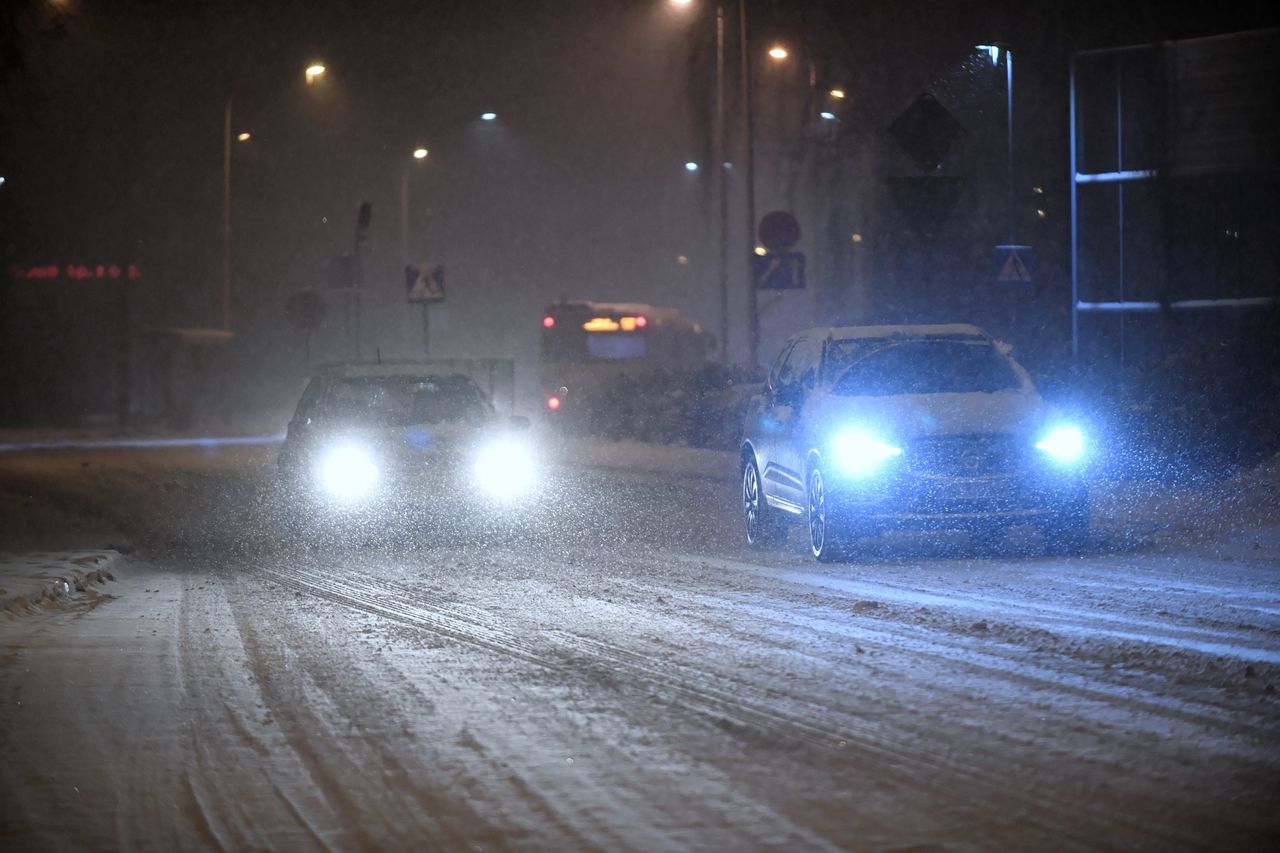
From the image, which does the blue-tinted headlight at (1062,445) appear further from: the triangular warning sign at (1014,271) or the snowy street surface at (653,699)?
the triangular warning sign at (1014,271)

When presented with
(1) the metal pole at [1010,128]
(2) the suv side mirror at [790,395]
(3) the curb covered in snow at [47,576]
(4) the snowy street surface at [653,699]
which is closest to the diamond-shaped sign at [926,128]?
(2) the suv side mirror at [790,395]

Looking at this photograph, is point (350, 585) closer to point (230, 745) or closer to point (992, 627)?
point (992, 627)

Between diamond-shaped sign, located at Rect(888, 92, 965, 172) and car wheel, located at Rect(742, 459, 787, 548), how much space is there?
411 cm

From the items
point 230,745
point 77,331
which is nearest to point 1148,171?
point 230,745

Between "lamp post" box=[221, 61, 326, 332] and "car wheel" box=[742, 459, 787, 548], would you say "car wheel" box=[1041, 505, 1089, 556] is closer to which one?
"car wheel" box=[742, 459, 787, 548]

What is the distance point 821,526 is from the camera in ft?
44.6

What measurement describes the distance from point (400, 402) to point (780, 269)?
6929mm

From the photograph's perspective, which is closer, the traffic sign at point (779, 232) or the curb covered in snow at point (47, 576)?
the curb covered in snow at point (47, 576)

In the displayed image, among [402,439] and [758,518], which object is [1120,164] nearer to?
[402,439]

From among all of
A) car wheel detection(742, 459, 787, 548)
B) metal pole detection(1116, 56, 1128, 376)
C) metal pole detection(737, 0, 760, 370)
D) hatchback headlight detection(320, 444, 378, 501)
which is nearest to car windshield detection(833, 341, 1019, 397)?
car wheel detection(742, 459, 787, 548)

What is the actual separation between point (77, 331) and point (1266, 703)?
44.5 metres

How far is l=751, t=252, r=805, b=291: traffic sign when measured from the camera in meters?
23.8

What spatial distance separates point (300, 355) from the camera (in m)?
55.7

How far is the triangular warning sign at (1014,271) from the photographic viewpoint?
82.7 ft
